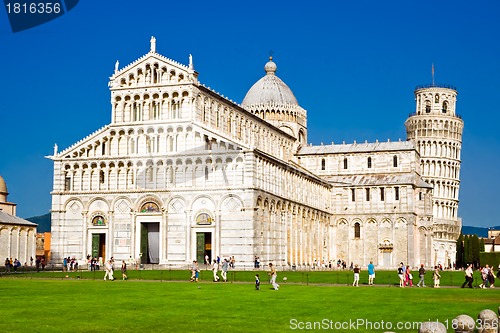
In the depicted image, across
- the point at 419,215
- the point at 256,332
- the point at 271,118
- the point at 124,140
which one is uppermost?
the point at 271,118

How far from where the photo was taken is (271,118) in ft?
355

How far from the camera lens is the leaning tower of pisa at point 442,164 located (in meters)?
132

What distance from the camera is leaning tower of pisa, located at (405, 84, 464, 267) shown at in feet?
434

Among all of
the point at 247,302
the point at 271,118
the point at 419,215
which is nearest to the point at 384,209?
the point at 419,215

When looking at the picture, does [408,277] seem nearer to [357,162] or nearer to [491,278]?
[491,278]

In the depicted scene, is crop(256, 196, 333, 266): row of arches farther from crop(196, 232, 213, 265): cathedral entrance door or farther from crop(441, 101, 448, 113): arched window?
crop(441, 101, 448, 113): arched window

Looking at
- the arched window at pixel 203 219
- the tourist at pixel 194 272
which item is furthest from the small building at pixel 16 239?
the tourist at pixel 194 272

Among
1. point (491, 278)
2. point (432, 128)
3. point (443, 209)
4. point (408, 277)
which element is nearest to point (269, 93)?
point (432, 128)

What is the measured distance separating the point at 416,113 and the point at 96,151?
75010mm

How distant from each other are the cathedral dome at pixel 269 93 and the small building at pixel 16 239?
36479mm

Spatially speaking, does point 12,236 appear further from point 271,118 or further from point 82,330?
point 82,330

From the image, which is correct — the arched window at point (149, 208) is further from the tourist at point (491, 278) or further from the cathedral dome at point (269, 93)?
the tourist at point (491, 278)

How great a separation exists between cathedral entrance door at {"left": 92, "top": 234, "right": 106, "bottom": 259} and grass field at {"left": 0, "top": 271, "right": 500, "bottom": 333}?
35.3 meters

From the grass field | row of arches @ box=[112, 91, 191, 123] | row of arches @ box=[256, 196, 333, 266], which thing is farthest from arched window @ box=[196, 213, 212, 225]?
the grass field
